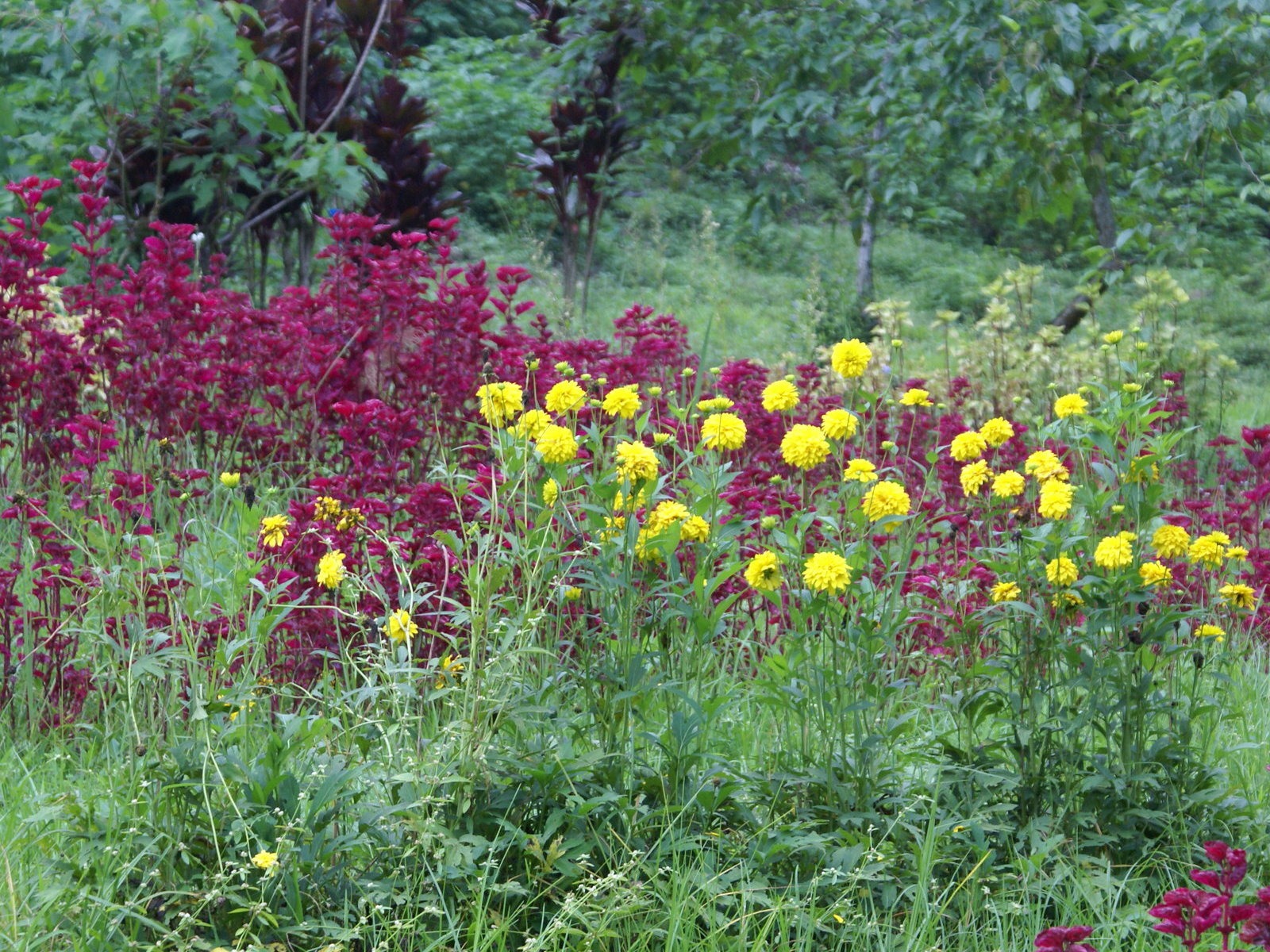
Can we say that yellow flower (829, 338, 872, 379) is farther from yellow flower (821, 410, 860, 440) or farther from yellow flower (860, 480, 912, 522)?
yellow flower (860, 480, 912, 522)

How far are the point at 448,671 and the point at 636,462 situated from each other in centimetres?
54

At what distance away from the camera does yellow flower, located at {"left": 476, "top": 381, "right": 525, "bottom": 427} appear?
8.49 ft

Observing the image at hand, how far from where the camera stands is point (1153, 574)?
2.63 m

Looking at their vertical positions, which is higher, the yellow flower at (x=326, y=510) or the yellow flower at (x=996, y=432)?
the yellow flower at (x=996, y=432)

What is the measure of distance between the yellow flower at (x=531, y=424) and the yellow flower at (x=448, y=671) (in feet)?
1.55

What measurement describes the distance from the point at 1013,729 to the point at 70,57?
5.14 meters

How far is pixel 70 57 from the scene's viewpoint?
5.74m

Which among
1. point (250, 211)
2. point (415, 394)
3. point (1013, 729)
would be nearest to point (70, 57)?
point (250, 211)

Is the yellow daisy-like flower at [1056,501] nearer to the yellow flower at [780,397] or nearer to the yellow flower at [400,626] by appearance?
the yellow flower at [780,397]

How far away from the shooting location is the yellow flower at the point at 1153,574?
2.62m

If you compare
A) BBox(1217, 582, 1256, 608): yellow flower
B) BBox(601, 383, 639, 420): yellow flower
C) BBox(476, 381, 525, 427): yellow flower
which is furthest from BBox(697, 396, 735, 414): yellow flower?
BBox(1217, 582, 1256, 608): yellow flower

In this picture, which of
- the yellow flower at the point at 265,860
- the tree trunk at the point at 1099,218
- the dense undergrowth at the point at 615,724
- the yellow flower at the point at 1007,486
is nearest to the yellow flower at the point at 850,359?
the dense undergrowth at the point at 615,724

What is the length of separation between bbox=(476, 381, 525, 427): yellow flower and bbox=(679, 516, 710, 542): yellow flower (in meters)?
0.42

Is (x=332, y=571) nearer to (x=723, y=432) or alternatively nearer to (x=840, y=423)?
(x=723, y=432)
